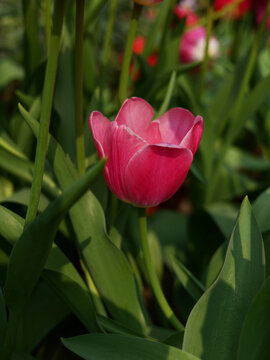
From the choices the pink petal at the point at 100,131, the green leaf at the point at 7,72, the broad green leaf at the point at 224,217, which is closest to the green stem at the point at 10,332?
the pink petal at the point at 100,131

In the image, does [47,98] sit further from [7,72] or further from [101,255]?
[7,72]

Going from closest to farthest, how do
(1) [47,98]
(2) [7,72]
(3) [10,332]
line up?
1. (1) [47,98]
2. (3) [10,332]
3. (2) [7,72]

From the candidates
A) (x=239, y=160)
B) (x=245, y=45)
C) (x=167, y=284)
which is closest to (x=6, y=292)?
(x=167, y=284)

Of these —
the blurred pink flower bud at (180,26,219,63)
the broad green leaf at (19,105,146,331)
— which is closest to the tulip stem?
the broad green leaf at (19,105,146,331)

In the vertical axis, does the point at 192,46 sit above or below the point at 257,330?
above

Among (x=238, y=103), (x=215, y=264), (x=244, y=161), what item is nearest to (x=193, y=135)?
(x=215, y=264)

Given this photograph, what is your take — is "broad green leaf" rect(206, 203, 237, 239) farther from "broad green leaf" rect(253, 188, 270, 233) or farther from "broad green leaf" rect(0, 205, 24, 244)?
"broad green leaf" rect(0, 205, 24, 244)

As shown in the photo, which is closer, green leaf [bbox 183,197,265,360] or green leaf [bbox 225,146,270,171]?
green leaf [bbox 183,197,265,360]

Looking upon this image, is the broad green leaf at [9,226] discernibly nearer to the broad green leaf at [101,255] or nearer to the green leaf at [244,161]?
the broad green leaf at [101,255]
